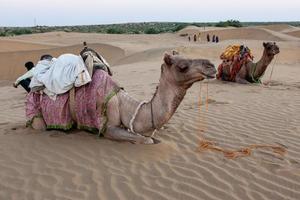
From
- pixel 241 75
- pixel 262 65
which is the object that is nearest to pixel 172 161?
pixel 262 65

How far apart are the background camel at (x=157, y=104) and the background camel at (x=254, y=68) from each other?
6115 millimetres

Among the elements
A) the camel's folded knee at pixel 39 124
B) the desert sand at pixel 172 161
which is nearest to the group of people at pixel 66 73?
the camel's folded knee at pixel 39 124

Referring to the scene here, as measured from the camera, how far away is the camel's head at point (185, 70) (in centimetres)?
559

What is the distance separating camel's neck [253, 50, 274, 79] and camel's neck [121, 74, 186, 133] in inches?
250

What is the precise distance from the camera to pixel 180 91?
5840mm

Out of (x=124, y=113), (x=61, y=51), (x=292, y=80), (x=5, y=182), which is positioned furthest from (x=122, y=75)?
(x=61, y=51)

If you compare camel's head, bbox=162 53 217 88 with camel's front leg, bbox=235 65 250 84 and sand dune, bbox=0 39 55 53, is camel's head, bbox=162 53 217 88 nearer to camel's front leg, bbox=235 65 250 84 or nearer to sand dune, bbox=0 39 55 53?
camel's front leg, bbox=235 65 250 84

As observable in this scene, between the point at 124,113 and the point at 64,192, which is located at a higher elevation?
the point at 124,113

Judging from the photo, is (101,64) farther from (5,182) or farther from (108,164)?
(5,182)

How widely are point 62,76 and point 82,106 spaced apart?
535 millimetres

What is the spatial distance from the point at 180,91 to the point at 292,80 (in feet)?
28.1

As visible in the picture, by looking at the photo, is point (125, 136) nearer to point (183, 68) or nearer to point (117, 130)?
point (117, 130)

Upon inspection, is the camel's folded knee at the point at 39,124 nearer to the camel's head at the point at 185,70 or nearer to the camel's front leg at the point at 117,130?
the camel's front leg at the point at 117,130

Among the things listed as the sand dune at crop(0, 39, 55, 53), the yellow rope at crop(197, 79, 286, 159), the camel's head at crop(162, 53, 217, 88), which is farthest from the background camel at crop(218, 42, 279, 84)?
the sand dune at crop(0, 39, 55, 53)
